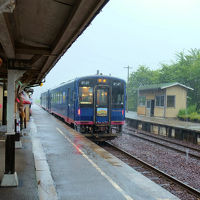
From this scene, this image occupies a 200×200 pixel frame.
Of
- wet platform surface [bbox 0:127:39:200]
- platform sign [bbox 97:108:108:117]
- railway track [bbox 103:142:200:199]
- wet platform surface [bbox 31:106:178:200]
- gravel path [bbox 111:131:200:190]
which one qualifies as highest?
platform sign [bbox 97:108:108:117]

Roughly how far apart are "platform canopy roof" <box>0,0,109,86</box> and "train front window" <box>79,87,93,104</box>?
6930 millimetres

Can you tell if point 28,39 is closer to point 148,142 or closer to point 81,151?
point 81,151

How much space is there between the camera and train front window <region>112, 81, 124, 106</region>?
42.8ft

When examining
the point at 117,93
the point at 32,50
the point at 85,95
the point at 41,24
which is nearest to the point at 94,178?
the point at 32,50

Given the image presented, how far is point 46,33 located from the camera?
455 cm

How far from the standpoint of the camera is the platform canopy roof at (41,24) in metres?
→ 2.98

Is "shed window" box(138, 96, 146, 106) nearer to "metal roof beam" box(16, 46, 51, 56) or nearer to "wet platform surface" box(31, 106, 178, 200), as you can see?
"wet platform surface" box(31, 106, 178, 200)

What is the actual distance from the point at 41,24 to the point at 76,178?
3.62 meters

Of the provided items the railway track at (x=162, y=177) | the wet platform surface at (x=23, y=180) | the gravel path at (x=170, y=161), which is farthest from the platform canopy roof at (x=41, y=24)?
the gravel path at (x=170, y=161)

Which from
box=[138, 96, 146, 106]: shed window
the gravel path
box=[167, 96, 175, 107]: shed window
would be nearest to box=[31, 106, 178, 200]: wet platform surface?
the gravel path

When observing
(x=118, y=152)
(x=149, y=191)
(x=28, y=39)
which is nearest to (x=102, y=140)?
(x=118, y=152)

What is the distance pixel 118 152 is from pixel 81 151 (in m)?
2.80

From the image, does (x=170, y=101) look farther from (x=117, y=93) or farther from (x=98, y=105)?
(x=98, y=105)

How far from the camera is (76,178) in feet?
20.3
